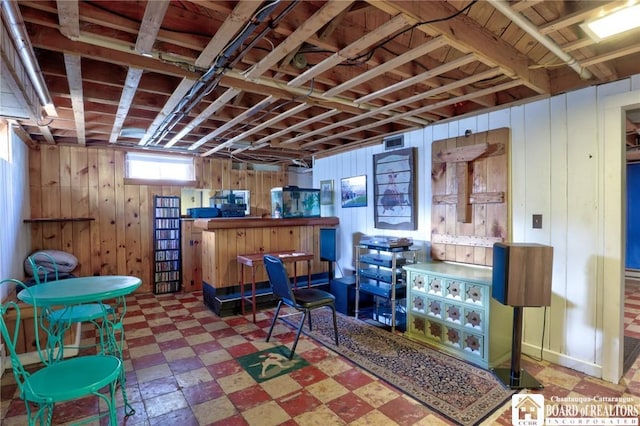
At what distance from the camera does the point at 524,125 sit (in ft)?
9.93

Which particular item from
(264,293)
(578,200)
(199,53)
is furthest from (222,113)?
(578,200)

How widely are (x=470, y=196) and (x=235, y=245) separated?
9.63ft

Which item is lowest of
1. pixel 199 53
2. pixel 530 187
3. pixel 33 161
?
pixel 530 187

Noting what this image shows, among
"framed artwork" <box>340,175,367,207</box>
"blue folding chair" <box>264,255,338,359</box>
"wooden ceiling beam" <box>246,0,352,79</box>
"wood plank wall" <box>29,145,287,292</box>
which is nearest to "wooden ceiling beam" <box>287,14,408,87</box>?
"wooden ceiling beam" <box>246,0,352,79</box>

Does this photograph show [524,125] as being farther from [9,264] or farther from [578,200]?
[9,264]

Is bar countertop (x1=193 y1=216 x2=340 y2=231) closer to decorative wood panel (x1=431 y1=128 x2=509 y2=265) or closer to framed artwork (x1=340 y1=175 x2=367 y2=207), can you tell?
framed artwork (x1=340 y1=175 x2=367 y2=207)

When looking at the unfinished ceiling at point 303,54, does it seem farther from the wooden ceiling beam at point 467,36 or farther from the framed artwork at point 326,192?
the framed artwork at point 326,192

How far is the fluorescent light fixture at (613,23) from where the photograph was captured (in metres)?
1.73

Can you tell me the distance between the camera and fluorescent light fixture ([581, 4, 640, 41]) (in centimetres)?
173

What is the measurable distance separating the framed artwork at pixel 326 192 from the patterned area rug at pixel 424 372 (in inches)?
93.7

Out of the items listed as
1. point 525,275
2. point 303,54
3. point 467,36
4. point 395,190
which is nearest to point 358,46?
point 303,54

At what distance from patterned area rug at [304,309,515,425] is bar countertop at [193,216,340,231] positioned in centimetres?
163

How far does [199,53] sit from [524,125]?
2.84 m

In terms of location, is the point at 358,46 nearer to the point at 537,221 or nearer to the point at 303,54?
the point at 303,54
